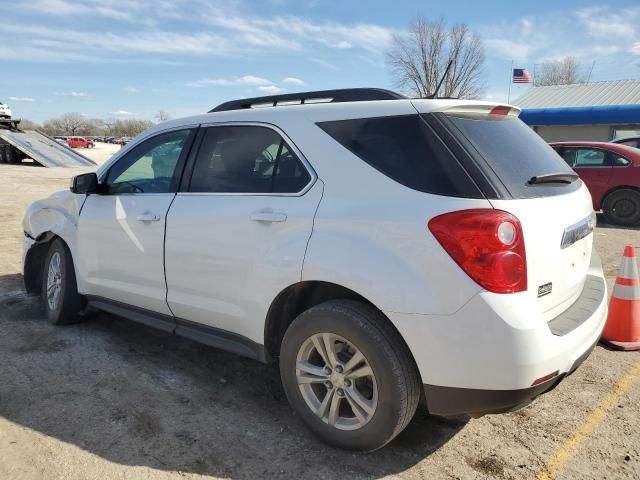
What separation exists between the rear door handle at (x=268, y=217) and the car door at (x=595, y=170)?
29.7 feet

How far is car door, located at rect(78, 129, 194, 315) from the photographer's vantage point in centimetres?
354

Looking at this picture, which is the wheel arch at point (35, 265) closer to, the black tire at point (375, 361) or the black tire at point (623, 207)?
the black tire at point (375, 361)

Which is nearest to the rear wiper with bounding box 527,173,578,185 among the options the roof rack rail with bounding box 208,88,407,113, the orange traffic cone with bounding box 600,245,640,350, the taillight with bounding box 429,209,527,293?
the taillight with bounding box 429,209,527,293

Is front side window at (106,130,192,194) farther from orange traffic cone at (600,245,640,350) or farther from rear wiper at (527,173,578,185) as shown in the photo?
orange traffic cone at (600,245,640,350)

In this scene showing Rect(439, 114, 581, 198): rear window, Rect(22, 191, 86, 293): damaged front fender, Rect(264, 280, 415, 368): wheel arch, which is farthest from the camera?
Rect(22, 191, 86, 293): damaged front fender

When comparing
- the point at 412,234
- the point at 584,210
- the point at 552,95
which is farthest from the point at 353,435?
the point at 552,95

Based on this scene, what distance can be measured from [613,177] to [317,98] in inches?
352

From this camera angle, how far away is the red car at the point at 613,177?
33.0ft

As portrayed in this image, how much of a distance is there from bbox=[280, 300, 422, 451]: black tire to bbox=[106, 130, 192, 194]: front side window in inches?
59.9

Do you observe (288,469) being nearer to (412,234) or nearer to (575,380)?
(412,234)

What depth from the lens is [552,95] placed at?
34.3 metres

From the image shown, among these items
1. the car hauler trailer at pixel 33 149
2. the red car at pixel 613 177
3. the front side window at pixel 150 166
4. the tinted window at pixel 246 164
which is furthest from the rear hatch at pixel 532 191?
the car hauler trailer at pixel 33 149

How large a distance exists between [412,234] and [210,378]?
1990 mm

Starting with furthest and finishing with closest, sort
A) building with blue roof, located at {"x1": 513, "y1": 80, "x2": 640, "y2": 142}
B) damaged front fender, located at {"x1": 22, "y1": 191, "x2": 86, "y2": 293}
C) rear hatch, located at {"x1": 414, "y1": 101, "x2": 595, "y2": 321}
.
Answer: building with blue roof, located at {"x1": 513, "y1": 80, "x2": 640, "y2": 142}, damaged front fender, located at {"x1": 22, "y1": 191, "x2": 86, "y2": 293}, rear hatch, located at {"x1": 414, "y1": 101, "x2": 595, "y2": 321}
